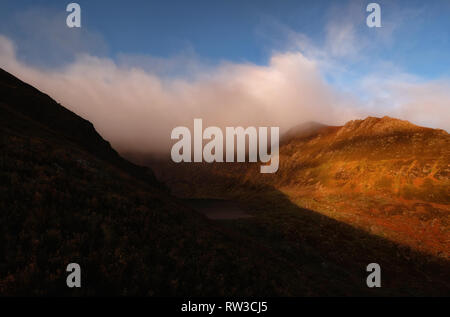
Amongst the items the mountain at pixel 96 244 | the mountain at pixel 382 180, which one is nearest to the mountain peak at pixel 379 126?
the mountain at pixel 382 180

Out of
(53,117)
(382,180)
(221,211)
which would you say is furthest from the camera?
(221,211)

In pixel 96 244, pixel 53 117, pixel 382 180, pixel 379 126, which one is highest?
pixel 379 126

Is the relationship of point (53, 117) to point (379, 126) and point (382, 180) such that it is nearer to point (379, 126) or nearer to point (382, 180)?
point (382, 180)

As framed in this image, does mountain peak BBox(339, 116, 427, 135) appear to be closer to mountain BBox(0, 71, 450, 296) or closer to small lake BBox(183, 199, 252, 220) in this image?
small lake BBox(183, 199, 252, 220)

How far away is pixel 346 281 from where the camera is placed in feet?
55.8

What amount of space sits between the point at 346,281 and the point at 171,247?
17.2 m

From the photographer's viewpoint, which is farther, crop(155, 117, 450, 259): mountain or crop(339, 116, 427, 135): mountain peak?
crop(339, 116, 427, 135): mountain peak

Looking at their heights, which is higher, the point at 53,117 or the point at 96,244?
the point at 53,117

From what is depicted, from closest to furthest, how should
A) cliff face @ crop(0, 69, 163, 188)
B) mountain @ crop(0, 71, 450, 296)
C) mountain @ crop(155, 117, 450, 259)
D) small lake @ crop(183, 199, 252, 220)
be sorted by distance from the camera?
mountain @ crop(0, 71, 450, 296) < cliff face @ crop(0, 69, 163, 188) < mountain @ crop(155, 117, 450, 259) < small lake @ crop(183, 199, 252, 220)

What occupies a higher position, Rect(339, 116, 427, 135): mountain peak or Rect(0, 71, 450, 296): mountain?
Rect(339, 116, 427, 135): mountain peak

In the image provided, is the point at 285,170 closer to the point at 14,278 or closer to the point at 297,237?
the point at 297,237

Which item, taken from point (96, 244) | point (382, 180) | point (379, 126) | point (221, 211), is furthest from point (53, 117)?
point (379, 126)

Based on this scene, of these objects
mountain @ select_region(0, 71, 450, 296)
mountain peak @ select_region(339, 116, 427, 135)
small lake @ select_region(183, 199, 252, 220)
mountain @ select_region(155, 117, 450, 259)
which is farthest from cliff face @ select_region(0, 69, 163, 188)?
mountain peak @ select_region(339, 116, 427, 135)
